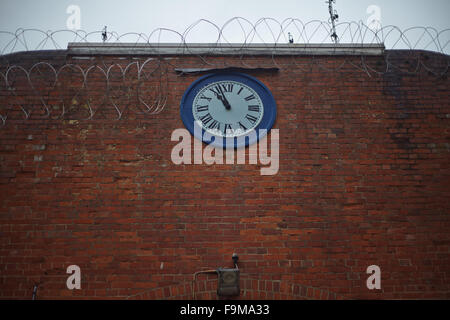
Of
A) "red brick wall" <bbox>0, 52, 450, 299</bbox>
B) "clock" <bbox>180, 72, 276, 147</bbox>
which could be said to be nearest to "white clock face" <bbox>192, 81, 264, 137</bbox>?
"clock" <bbox>180, 72, 276, 147</bbox>

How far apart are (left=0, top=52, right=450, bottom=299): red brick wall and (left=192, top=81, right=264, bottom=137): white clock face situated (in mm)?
308

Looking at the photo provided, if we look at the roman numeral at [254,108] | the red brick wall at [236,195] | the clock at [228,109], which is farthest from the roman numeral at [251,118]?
the red brick wall at [236,195]

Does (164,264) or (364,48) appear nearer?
(164,264)

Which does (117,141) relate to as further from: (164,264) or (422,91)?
(422,91)

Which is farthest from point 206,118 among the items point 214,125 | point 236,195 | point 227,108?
point 236,195

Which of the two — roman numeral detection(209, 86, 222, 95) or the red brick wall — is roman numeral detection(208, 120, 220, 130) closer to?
roman numeral detection(209, 86, 222, 95)

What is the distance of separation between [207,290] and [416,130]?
11.9 ft

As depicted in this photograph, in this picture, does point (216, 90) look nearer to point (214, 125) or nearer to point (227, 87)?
point (227, 87)

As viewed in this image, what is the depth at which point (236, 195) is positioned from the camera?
4.56 meters

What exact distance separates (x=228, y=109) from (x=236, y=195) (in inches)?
49.2

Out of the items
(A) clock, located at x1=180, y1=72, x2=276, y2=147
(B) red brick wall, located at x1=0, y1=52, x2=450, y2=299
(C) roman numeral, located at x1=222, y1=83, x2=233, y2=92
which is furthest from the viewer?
(C) roman numeral, located at x1=222, y1=83, x2=233, y2=92

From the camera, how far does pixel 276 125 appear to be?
4.86 meters

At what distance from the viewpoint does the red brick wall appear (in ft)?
14.0
